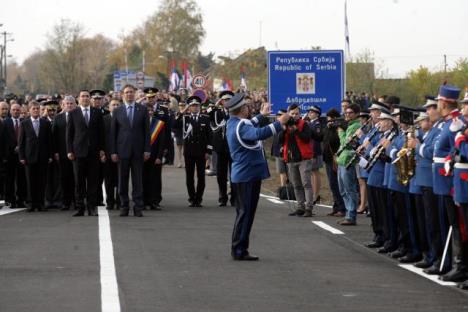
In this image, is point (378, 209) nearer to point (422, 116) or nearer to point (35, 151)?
point (422, 116)

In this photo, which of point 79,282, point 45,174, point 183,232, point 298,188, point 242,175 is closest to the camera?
point 79,282

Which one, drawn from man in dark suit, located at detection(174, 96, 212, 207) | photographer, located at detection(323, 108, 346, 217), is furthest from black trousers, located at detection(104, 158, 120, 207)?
photographer, located at detection(323, 108, 346, 217)

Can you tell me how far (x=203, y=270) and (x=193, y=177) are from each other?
9374 mm

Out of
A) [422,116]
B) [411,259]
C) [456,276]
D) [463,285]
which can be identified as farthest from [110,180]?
[463,285]

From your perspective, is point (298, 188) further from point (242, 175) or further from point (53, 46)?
point (53, 46)

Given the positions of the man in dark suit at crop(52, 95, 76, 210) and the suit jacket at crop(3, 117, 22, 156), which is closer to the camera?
the man in dark suit at crop(52, 95, 76, 210)

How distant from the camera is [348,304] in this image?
35.0ft

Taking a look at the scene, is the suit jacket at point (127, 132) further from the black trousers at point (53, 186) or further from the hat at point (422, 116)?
the hat at point (422, 116)

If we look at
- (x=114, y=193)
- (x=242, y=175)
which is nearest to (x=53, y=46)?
(x=114, y=193)

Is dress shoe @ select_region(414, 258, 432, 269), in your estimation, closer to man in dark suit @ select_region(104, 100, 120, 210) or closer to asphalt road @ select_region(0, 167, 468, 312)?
asphalt road @ select_region(0, 167, 468, 312)

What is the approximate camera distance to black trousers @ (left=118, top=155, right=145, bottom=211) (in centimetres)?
1958

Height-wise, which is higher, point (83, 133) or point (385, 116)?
point (385, 116)

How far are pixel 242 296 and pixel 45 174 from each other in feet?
36.4

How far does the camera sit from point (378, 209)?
15.3 metres
